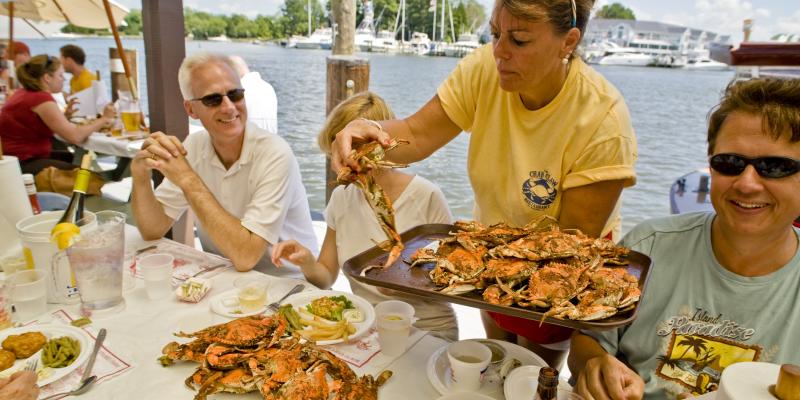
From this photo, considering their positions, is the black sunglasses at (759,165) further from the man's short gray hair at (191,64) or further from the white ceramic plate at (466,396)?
the man's short gray hair at (191,64)

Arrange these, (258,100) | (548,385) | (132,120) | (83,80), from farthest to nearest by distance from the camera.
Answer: (83,80)
(258,100)
(132,120)
(548,385)

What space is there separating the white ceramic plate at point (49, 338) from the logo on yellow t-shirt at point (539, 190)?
1.71 m

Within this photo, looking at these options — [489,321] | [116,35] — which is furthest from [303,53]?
[489,321]

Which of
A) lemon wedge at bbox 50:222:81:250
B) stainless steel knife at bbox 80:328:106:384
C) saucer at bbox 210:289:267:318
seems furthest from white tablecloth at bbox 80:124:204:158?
stainless steel knife at bbox 80:328:106:384

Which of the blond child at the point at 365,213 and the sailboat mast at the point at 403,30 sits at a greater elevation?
the sailboat mast at the point at 403,30

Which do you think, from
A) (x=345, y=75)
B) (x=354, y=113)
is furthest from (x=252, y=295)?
(x=345, y=75)

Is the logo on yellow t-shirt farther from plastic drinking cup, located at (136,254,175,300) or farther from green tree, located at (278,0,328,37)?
green tree, located at (278,0,328,37)

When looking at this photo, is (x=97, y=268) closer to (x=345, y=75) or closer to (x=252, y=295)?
(x=252, y=295)

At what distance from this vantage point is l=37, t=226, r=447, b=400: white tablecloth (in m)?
1.50

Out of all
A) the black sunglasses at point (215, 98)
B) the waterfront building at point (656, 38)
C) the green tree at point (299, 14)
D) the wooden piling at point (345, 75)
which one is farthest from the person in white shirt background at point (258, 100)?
the waterfront building at point (656, 38)

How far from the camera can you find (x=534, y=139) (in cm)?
210

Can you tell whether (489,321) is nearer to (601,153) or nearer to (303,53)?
(601,153)

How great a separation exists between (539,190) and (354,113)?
1113mm

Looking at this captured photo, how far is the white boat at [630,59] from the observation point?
26.9 m
